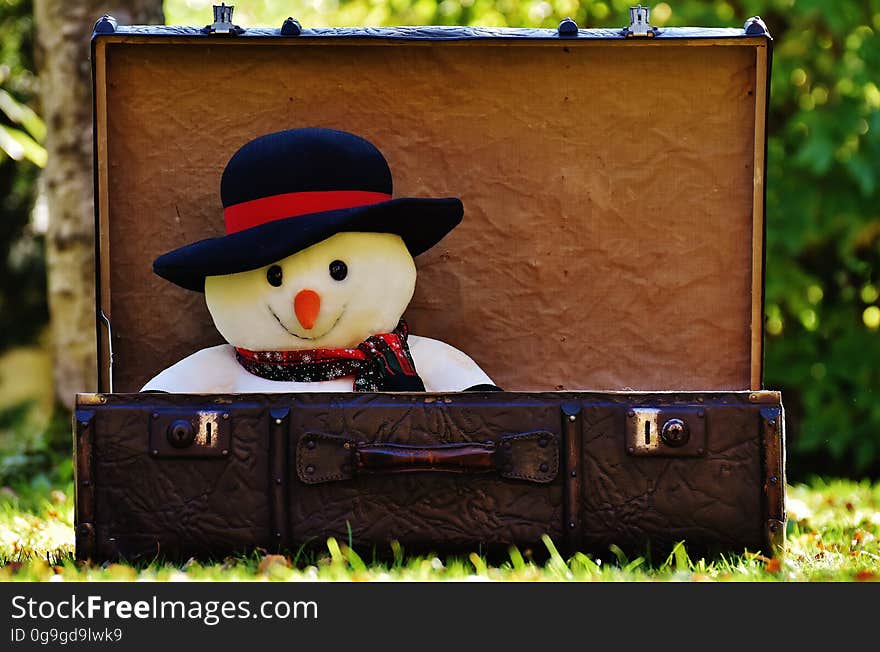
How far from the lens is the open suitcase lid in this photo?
3.18 m

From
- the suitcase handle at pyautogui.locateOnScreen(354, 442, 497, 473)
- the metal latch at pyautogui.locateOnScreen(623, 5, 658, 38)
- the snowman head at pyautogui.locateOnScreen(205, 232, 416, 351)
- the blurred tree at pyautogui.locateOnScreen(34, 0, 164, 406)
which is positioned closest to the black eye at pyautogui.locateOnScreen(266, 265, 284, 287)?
the snowman head at pyautogui.locateOnScreen(205, 232, 416, 351)

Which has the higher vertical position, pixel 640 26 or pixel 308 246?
pixel 640 26

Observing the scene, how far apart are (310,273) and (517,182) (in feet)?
2.65

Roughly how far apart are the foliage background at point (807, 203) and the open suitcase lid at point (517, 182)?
219 centimetres

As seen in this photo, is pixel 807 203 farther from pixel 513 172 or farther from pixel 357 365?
pixel 357 365

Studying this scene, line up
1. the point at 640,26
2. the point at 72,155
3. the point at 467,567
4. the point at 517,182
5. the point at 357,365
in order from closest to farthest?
the point at 467,567 → the point at 357,365 → the point at 640,26 → the point at 517,182 → the point at 72,155

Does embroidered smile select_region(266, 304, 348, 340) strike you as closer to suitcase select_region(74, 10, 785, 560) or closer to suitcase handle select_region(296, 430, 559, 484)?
suitcase handle select_region(296, 430, 559, 484)

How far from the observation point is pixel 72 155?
417 cm

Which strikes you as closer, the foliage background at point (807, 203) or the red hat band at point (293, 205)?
the red hat band at point (293, 205)

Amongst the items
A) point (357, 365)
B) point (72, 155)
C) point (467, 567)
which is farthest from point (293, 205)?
point (72, 155)

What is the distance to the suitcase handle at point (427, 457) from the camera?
2.37m

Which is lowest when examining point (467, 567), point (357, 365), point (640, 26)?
point (467, 567)

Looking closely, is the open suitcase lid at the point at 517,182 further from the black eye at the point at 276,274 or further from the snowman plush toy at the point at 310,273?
the black eye at the point at 276,274

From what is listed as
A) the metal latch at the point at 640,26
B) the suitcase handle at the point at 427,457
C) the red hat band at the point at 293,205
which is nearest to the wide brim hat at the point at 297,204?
the red hat band at the point at 293,205
